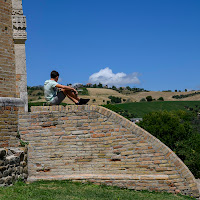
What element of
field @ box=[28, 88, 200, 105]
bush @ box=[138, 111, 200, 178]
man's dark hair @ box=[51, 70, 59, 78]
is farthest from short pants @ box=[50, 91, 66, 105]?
field @ box=[28, 88, 200, 105]

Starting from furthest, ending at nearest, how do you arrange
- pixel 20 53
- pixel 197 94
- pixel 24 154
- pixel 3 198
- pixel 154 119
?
pixel 197 94
pixel 154 119
pixel 20 53
pixel 24 154
pixel 3 198

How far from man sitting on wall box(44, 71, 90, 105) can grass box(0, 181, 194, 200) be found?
2251 mm

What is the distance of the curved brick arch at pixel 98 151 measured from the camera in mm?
7875

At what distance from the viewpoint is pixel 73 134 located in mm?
8086

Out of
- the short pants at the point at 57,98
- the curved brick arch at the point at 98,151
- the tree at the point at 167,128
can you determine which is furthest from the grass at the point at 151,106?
the curved brick arch at the point at 98,151

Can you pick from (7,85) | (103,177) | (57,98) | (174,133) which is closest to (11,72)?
(7,85)

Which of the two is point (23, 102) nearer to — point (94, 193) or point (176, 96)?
point (94, 193)

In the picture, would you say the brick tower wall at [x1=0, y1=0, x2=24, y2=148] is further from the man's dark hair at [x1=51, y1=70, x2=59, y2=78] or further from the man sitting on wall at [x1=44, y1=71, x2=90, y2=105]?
the man's dark hair at [x1=51, y1=70, x2=59, y2=78]

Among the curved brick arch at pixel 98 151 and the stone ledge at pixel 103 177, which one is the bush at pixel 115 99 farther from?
the stone ledge at pixel 103 177

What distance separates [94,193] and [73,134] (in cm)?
174

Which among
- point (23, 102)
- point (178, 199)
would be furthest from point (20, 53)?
point (178, 199)

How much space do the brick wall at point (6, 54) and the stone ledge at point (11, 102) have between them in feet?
0.80

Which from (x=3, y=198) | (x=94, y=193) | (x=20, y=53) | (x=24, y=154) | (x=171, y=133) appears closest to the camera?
(x=3, y=198)

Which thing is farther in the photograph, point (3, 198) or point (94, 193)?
point (94, 193)
